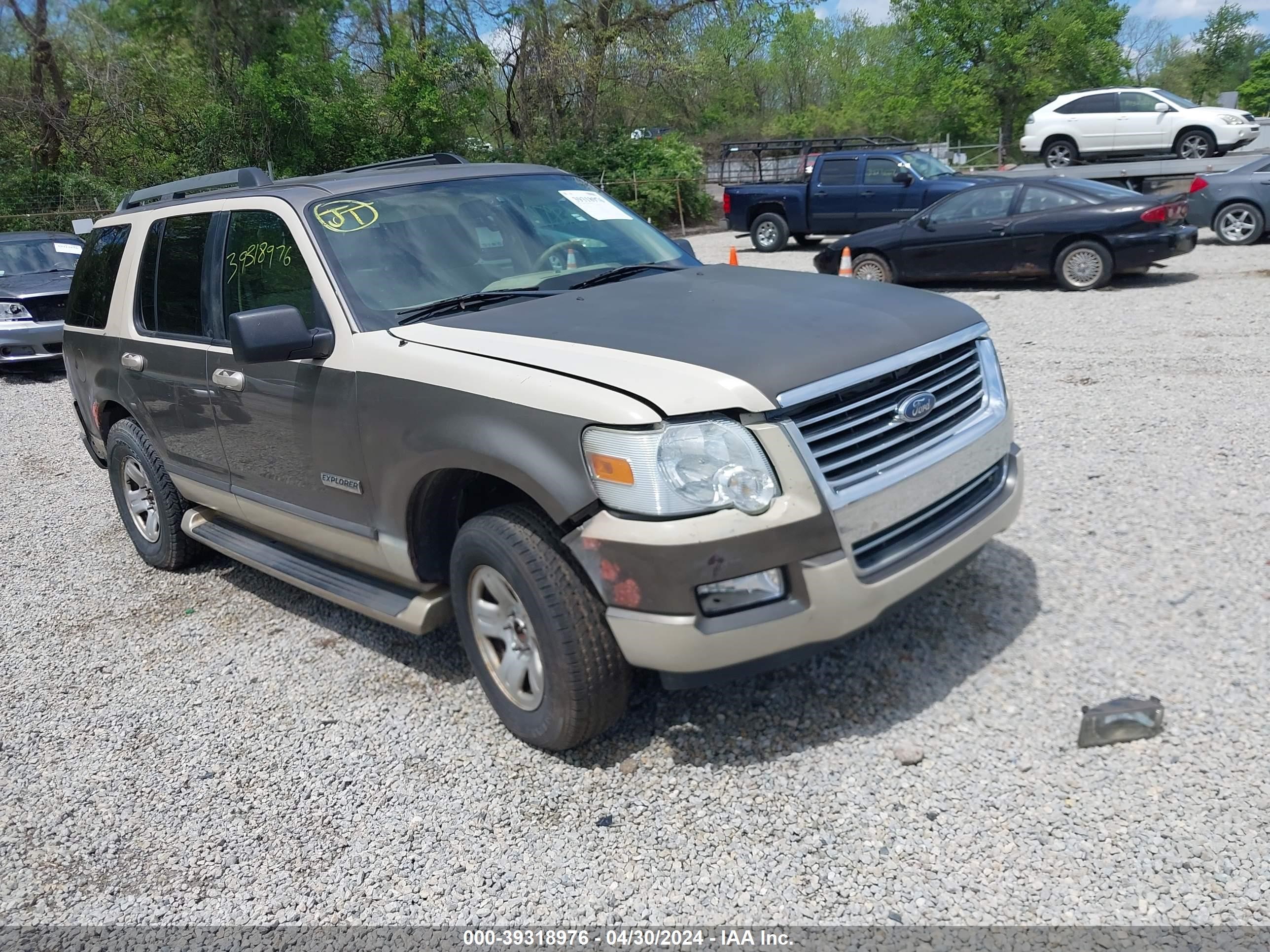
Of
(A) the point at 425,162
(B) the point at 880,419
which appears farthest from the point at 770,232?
(B) the point at 880,419

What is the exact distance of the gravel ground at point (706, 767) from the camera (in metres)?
2.86

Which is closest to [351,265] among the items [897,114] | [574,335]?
[574,335]

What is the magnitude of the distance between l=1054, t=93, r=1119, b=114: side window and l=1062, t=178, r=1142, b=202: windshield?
11522mm

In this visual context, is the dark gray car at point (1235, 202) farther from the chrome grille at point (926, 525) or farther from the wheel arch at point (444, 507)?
the wheel arch at point (444, 507)

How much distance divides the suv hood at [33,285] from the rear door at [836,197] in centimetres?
1233

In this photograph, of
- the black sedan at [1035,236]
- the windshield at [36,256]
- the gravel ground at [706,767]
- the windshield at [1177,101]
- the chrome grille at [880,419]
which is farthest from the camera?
the windshield at [1177,101]

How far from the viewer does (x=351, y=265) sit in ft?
13.1

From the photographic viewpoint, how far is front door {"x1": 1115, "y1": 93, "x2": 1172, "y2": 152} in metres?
21.9

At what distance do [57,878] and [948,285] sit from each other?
42.8 feet

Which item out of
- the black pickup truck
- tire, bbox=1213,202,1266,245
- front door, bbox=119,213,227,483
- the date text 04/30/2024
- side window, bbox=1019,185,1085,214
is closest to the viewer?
the date text 04/30/2024

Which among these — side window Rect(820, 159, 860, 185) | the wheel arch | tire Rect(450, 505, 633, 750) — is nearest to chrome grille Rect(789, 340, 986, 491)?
tire Rect(450, 505, 633, 750)

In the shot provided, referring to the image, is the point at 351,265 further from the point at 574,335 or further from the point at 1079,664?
the point at 1079,664

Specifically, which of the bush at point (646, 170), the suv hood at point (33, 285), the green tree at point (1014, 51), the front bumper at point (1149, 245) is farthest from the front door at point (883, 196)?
the green tree at point (1014, 51)

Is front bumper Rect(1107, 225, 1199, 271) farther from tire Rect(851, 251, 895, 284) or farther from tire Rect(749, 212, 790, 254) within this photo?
tire Rect(749, 212, 790, 254)
